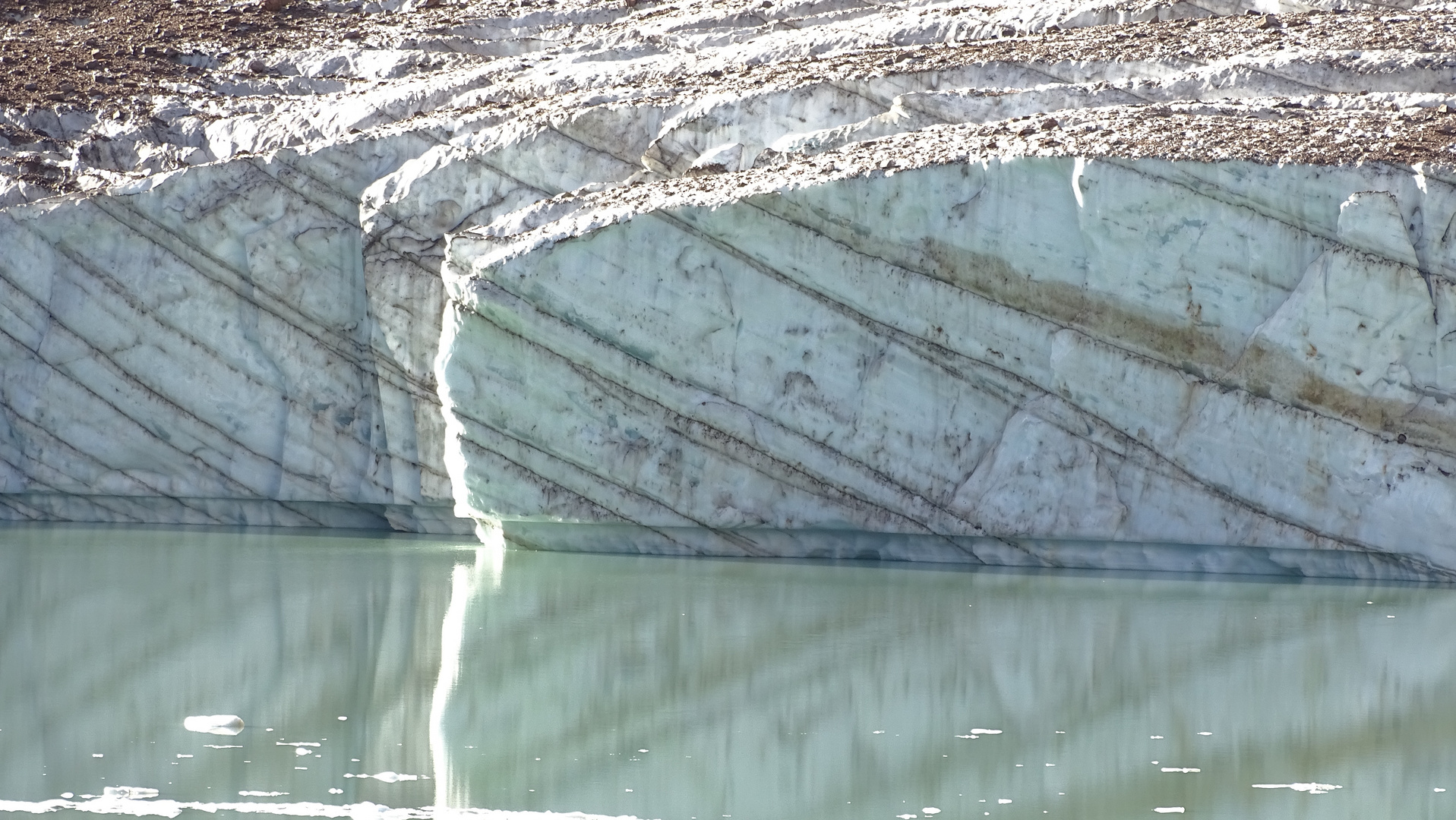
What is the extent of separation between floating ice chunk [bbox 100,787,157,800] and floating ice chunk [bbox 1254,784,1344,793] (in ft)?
11.3

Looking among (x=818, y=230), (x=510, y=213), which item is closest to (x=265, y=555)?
(x=510, y=213)

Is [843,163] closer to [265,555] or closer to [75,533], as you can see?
[265,555]

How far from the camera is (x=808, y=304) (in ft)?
41.4

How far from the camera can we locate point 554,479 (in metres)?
13.0

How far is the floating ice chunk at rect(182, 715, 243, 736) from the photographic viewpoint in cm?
654

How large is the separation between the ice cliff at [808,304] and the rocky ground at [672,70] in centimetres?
5

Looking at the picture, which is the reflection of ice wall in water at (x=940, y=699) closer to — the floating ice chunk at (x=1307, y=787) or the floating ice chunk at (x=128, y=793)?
the floating ice chunk at (x=1307, y=787)

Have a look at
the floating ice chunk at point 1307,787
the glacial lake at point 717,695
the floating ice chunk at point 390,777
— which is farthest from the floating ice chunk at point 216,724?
the floating ice chunk at point 1307,787

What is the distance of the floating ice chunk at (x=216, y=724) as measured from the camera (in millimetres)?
6543

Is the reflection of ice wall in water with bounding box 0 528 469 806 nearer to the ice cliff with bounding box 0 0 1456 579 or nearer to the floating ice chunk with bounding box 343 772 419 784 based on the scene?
the floating ice chunk with bounding box 343 772 419 784

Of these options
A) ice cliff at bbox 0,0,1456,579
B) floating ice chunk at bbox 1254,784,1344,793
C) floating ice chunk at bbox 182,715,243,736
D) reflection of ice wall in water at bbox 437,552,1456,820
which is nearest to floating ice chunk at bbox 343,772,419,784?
reflection of ice wall in water at bbox 437,552,1456,820

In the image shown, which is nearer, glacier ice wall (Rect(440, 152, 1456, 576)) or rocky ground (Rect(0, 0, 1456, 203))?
glacier ice wall (Rect(440, 152, 1456, 576))

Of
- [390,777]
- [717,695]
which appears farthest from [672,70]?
[390,777]

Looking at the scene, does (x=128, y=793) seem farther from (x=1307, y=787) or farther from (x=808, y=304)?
(x=808, y=304)
